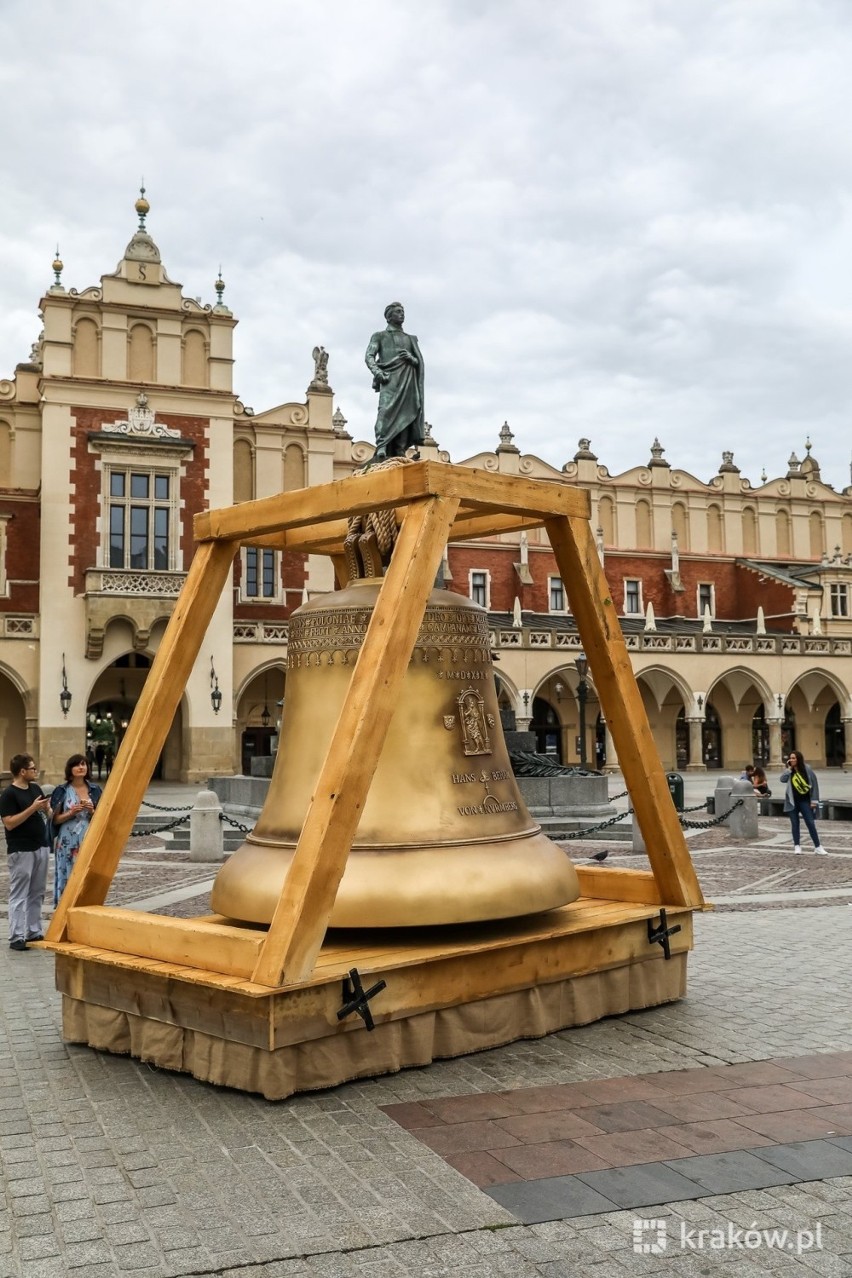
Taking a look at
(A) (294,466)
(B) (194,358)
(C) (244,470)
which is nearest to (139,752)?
(B) (194,358)

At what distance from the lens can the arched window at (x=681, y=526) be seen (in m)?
45.2

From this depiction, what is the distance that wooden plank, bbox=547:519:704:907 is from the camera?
5602 millimetres

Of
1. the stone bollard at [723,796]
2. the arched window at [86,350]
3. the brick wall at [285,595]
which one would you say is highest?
the arched window at [86,350]

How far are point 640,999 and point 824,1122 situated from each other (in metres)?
1.62

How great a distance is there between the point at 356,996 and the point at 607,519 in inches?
1607

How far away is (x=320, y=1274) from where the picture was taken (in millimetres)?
2990

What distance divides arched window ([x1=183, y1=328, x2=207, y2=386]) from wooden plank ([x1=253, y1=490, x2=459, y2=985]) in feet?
96.5

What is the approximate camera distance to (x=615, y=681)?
18.6 feet

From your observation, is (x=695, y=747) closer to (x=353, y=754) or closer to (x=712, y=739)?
(x=712, y=739)

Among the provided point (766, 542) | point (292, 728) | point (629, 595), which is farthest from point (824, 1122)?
point (766, 542)

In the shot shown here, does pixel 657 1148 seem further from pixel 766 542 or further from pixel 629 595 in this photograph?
pixel 766 542

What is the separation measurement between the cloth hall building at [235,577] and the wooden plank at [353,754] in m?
21.9

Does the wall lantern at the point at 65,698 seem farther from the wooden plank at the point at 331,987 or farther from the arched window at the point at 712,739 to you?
the wooden plank at the point at 331,987

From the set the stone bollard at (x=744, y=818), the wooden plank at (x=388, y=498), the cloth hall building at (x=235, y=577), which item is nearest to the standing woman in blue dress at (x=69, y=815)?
the wooden plank at (x=388, y=498)
